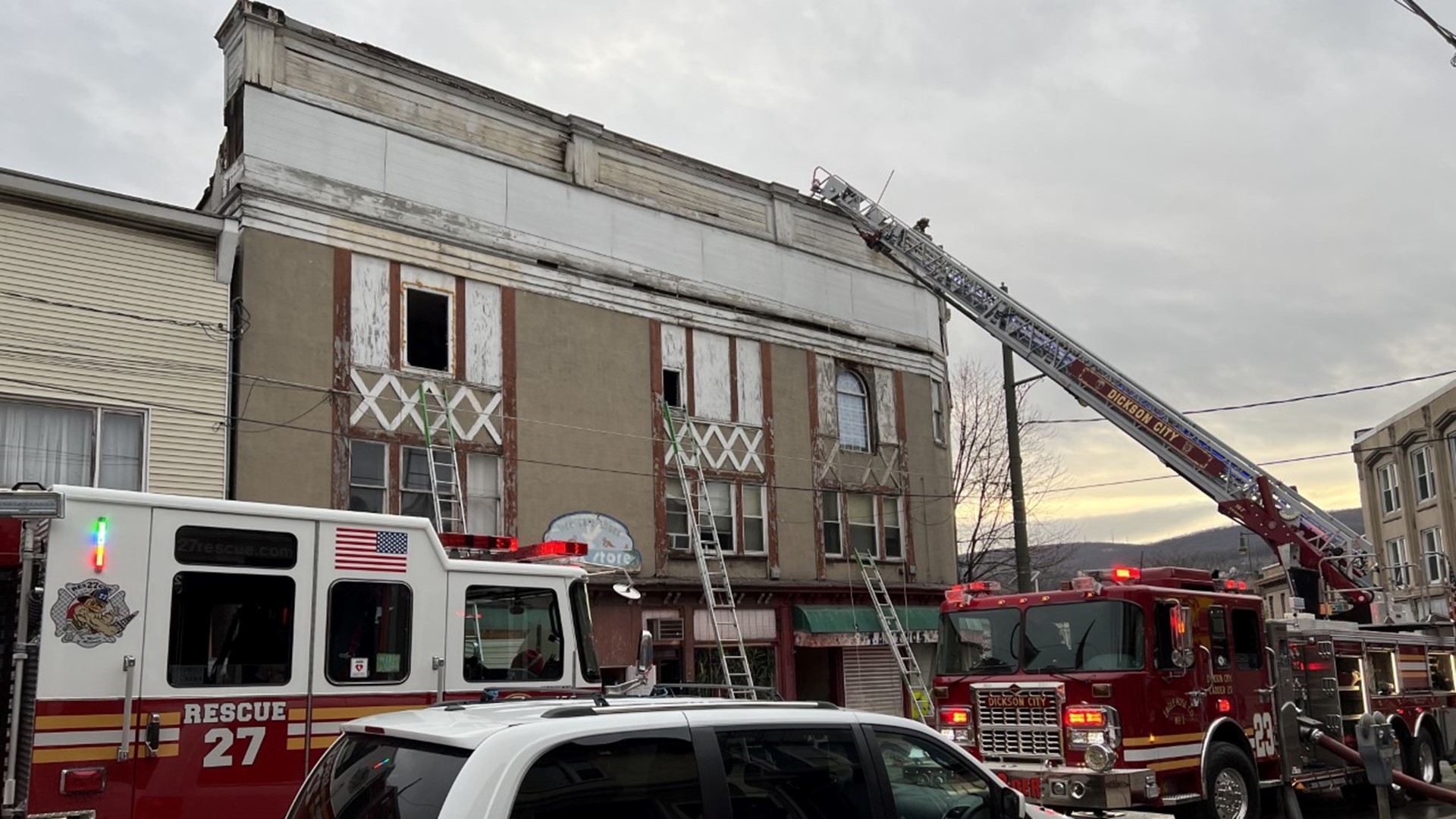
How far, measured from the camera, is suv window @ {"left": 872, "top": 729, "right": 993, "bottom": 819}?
5.26 m

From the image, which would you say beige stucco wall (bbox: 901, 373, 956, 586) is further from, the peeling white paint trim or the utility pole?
the utility pole

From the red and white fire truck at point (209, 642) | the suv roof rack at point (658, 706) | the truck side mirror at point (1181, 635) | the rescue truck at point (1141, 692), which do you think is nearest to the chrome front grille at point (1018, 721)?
the rescue truck at point (1141, 692)

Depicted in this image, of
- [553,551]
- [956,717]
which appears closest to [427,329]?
[553,551]

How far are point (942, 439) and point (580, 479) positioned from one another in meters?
9.77

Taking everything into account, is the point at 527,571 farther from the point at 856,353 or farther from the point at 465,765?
the point at 856,353

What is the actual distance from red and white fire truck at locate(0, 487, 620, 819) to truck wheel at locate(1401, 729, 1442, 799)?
1175cm

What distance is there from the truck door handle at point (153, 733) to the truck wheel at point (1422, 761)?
14180mm

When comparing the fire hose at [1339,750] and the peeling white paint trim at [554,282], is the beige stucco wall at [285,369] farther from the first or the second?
the fire hose at [1339,750]

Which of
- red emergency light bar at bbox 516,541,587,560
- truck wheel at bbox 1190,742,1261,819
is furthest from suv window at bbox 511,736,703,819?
truck wheel at bbox 1190,742,1261,819

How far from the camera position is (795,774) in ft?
16.1

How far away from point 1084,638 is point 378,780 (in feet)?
27.9

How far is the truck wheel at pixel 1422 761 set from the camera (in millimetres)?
15008

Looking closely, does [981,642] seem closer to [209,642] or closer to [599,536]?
[209,642]

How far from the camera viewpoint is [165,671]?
7.92 metres
